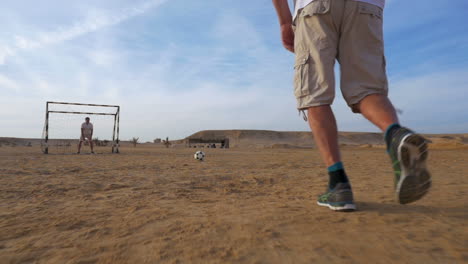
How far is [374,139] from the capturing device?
3869 centimetres

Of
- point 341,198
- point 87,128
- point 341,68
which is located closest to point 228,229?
point 341,198

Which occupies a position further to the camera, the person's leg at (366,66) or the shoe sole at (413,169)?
the person's leg at (366,66)

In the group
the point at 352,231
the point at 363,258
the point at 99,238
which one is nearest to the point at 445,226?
the point at 352,231

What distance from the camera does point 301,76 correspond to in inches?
65.7

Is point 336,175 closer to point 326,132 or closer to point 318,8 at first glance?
point 326,132

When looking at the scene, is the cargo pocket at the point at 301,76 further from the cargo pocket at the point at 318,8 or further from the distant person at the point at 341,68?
the cargo pocket at the point at 318,8

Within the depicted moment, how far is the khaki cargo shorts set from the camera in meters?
1.58

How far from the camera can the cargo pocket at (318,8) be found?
1.60m

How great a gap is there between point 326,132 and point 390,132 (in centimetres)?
34

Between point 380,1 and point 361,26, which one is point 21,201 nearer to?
point 361,26

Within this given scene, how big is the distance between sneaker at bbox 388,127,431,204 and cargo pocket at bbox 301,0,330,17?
0.83m

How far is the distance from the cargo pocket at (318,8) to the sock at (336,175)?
0.86 m

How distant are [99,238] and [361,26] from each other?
1682 millimetres

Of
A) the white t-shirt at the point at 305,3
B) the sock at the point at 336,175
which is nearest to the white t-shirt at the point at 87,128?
the white t-shirt at the point at 305,3
